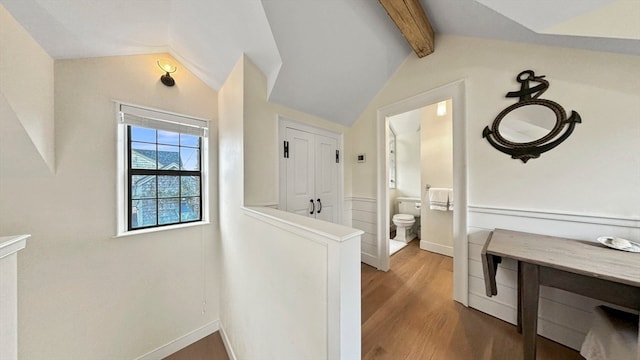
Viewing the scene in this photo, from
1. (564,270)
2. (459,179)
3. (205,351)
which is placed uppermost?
(459,179)

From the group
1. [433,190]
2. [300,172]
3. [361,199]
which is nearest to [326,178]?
[300,172]

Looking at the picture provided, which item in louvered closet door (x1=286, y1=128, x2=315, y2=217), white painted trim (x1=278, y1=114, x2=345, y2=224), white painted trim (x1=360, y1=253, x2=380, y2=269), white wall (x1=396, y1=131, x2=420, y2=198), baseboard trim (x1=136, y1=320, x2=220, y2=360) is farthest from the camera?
white wall (x1=396, y1=131, x2=420, y2=198)

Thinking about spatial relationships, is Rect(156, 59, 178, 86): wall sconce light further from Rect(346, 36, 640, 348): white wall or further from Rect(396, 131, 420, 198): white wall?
Rect(396, 131, 420, 198): white wall

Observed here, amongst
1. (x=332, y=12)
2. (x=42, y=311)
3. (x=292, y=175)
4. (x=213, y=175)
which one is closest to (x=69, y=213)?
(x=42, y=311)

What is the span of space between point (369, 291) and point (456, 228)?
111cm

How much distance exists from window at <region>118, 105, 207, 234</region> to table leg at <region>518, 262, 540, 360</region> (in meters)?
2.71

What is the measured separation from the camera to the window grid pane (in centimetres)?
175

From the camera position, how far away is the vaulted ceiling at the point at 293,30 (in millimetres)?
1130

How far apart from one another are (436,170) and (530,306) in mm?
2403

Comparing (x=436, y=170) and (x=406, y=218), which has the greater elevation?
(x=436, y=170)

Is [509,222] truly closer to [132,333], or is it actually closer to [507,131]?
[507,131]

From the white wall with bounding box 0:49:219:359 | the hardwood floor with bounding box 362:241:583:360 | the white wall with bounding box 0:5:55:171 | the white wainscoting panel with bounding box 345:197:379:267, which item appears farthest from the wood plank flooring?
the white wall with bounding box 0:5:55:171

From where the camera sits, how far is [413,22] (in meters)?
1.64

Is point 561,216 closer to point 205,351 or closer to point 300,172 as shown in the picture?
point 300,172
